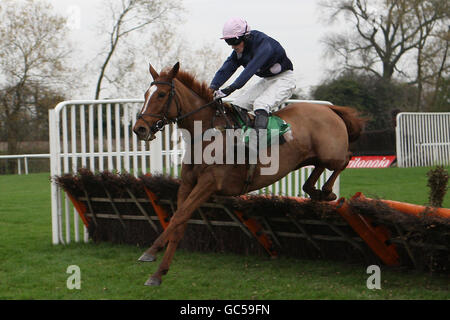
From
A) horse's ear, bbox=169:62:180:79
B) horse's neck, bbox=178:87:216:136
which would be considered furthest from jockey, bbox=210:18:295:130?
horse's ear, bbox=169:62:180:79

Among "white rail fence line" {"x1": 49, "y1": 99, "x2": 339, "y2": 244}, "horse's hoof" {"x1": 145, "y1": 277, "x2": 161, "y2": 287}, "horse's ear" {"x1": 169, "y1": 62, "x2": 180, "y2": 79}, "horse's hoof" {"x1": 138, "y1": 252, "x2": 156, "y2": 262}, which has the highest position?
"horse's ear" {"x1": 169, "y1": 62, "x2": 180, "y2": 79}

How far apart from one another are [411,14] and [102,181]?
2989 cm

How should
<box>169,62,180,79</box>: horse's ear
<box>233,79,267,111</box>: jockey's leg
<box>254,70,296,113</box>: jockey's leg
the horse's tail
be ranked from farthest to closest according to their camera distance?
1. the horse's tail
2. <box>233,79,267,111</box>: jockey's leg
3. <box>254,70,296,113</box>: jockey's leg
4. <box>169,62,180,79</box>: horse's ear

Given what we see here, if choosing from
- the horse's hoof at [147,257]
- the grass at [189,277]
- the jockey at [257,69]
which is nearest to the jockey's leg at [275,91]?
the jockey at [257,69]

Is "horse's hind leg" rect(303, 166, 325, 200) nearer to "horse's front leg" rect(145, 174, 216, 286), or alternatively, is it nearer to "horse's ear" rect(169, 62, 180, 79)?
"horse's front leg" rect(145, 174, 216, 286)

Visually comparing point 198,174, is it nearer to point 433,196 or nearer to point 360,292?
point 360,292

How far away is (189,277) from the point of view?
5555 millimetres


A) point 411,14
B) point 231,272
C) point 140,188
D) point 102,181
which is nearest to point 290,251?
point 231,272

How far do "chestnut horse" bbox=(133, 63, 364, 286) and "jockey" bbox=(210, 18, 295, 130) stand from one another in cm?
23

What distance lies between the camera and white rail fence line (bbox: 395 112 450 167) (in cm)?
1952

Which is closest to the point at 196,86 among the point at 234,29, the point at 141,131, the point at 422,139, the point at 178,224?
the point at 234,29

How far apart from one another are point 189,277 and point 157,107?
1.70 meters

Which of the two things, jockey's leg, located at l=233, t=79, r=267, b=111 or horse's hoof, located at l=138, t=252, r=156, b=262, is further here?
jockey's leg, located at l=233, t=79, r=267, b=111

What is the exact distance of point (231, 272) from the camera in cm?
575
